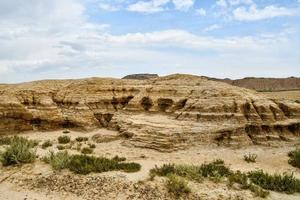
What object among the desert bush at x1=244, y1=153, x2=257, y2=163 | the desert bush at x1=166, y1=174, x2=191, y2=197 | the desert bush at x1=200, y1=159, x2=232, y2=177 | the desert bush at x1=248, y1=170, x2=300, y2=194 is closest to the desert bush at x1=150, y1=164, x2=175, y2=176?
the desert bush at x1=166, y1=174, x2=191, y2=197

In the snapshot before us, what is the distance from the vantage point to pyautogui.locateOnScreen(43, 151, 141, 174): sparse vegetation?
54.4ft

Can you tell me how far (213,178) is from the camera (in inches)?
605

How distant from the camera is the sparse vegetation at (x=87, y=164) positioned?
1658cm

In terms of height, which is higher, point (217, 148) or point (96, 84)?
point (96, 84)

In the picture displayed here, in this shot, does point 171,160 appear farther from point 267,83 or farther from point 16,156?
point 267,83

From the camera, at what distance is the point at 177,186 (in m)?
14.3

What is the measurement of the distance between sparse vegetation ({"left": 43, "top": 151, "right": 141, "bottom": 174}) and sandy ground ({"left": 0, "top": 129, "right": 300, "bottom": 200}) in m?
0.37

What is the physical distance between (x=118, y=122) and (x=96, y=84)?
449cm

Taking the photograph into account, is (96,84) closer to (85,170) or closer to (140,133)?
(140,133)

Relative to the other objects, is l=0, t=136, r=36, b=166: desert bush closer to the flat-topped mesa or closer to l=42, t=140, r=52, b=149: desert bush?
l=42, t=140, r=52, b=149: desert bush

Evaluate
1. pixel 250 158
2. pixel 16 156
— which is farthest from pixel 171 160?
pixel 16 156

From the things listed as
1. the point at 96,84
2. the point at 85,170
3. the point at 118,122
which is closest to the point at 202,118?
the point at 118,122

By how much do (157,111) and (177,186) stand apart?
34.1 ft

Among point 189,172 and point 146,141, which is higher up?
point 146,141
